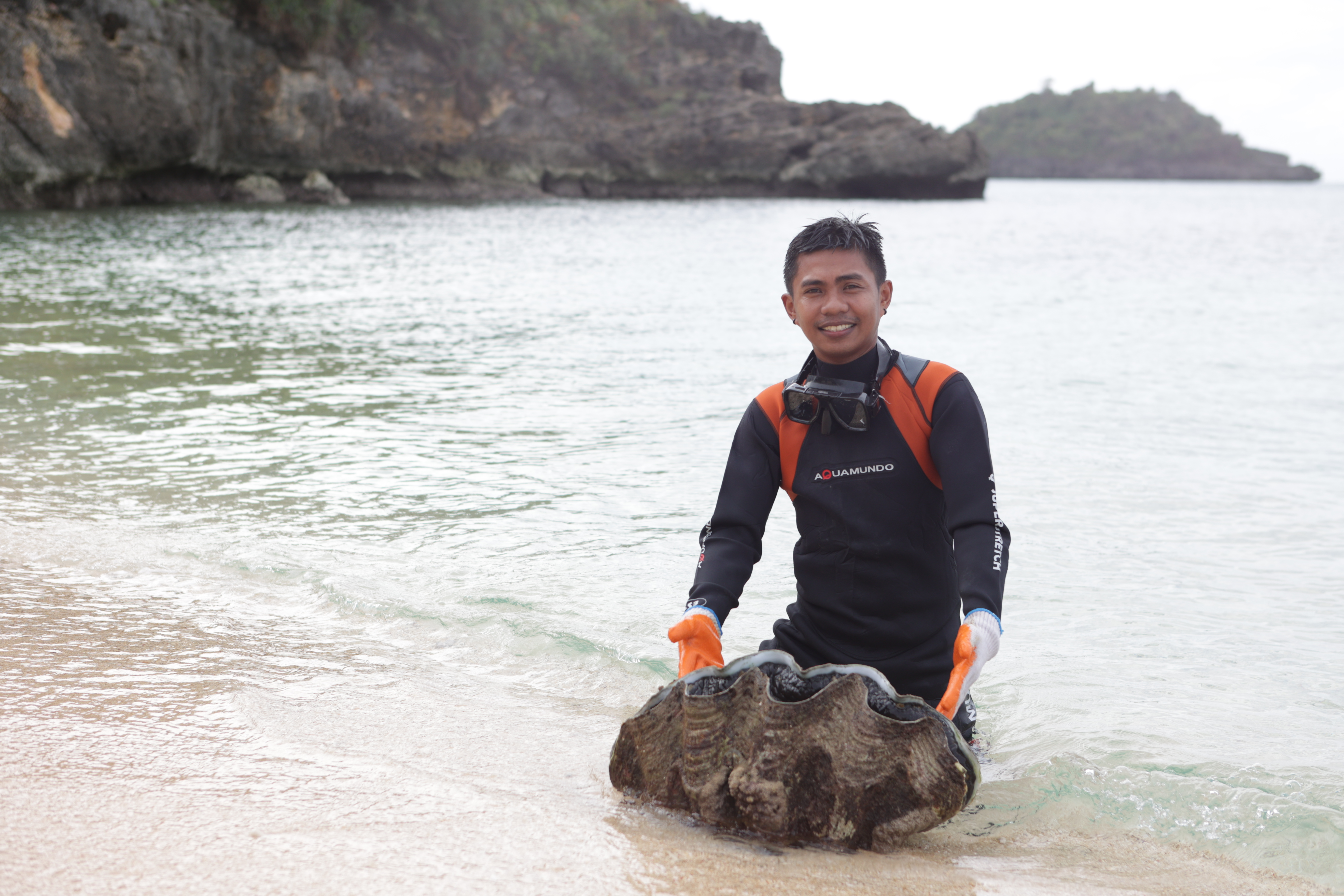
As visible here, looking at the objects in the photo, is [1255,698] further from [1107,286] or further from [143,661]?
[1107,286]

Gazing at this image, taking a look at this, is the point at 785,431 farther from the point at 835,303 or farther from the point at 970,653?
the point at 970,653

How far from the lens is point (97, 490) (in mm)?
6293

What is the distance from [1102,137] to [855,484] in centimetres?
19516

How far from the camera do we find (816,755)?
2.53 meters

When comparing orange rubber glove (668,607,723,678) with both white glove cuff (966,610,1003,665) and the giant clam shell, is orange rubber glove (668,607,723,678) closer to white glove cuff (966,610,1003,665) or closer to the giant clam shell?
the giant clam shell

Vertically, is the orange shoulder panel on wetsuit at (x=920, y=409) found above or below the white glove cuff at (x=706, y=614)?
above

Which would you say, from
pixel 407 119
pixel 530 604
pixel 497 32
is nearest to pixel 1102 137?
pixel 497 32

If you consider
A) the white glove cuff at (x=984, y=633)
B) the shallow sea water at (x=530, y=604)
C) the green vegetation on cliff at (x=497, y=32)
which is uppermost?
the green vegetation on cliff at (x=497, y=32)

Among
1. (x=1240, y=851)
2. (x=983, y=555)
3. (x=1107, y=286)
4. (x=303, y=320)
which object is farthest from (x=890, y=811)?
Answer: (x=1107, y=286)

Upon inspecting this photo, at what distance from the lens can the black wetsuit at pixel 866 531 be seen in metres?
2.89

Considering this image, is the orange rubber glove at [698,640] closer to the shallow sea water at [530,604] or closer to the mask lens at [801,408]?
the shallow sea water at [530,604]

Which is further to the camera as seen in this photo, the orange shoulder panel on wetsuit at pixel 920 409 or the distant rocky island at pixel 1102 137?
the distant rocky island at pixel 1102 137

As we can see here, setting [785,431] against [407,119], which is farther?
[407,119]

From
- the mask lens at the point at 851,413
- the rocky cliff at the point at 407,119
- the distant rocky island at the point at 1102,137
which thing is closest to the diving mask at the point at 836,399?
the mask lens at the point at 851,413
